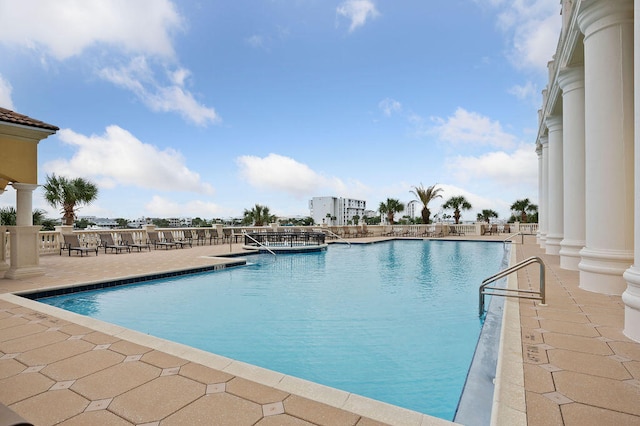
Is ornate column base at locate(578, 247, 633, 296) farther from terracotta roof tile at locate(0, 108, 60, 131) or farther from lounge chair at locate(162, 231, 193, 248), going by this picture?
lounge chair at locate(162, 231, 193, 248)

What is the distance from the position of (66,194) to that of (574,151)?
2303 centimetres

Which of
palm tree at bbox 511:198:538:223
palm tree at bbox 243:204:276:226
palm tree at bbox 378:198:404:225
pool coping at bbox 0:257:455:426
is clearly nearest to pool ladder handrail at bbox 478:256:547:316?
pool coping at bbox 0:257:455:426

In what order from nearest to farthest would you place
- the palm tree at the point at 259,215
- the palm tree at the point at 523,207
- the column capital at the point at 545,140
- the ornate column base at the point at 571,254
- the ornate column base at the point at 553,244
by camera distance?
the ornate column base at the point at 571,254, the ornate column base at the point at 553,244, the column capital at the point at 545,140, the palm tree at the point at 259,215, the palm tree at the point at 523,207

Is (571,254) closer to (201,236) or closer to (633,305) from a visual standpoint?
(633,305)

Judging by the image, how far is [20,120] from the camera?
793 centimetres

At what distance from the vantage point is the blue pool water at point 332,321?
3889mm

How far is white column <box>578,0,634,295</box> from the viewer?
17.0 feet

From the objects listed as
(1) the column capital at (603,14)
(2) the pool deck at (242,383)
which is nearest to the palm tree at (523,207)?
(1) the column capital at (603,14)

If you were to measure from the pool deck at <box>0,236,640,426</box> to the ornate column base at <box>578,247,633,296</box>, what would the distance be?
1.24m

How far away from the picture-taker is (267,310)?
6539 millimetres

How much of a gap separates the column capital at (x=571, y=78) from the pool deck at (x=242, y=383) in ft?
18.8

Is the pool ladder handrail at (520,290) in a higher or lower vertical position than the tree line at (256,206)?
lower

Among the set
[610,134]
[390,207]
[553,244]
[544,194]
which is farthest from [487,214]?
[610,134]

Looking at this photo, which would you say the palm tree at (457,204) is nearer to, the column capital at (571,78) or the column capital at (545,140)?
the column capital at (545,140)
